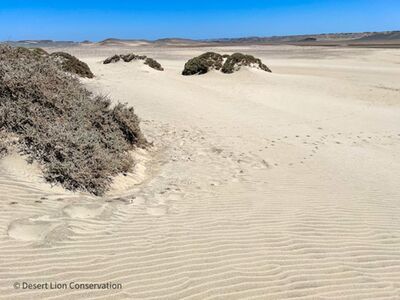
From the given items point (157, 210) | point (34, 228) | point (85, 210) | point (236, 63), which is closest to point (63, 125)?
point (85, 210)

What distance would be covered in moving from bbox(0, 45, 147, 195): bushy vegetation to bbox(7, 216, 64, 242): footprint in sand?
3.75 ft

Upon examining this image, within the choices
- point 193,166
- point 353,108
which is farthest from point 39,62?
point 353,108

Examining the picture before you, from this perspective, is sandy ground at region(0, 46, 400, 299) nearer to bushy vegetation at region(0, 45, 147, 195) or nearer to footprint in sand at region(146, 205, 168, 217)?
footprint in sand at region(146, 205, 168, 217)

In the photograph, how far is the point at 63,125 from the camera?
23.5 feet

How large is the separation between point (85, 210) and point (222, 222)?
1.80 metres

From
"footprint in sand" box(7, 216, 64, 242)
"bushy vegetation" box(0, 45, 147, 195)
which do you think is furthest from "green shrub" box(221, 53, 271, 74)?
"footprint in sand" box(7, 216, 64, 242)

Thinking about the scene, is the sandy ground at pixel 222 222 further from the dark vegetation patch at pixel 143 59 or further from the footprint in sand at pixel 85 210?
the dark vegetation patch at pixel 143 59

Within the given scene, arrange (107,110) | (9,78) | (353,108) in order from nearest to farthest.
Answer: (9,78), (107,110), (353,108)

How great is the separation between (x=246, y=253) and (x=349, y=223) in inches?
74.4

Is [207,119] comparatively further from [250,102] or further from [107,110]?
[107,110]

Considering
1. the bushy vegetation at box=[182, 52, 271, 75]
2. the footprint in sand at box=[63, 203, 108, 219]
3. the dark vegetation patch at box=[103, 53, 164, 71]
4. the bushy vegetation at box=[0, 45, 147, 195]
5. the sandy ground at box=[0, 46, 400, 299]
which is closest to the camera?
the sandy ground at box=[0, 46, 400, 299]

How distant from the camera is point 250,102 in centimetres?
1673

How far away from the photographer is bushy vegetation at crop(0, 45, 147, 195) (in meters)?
6.45

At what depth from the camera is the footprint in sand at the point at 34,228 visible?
4739mm
